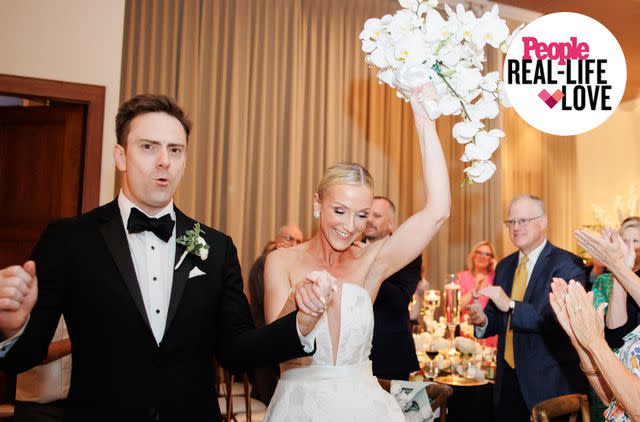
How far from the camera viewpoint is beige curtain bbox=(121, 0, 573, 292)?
19.7ft

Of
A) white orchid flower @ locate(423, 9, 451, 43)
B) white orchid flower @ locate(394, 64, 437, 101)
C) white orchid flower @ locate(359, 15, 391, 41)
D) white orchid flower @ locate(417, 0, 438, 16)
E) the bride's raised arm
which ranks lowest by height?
the bride's raised arm

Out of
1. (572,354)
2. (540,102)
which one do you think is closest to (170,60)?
(540,102)

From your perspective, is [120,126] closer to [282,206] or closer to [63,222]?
[63,222]

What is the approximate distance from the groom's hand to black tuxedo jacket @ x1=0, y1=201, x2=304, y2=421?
0.48ft

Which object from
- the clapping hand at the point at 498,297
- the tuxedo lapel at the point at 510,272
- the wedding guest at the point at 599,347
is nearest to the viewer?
the wedding guest at the point at 599,347

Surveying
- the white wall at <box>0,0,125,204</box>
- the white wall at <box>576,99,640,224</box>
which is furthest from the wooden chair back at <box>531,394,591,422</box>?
the white wall at <box>576,99,640,224</box>

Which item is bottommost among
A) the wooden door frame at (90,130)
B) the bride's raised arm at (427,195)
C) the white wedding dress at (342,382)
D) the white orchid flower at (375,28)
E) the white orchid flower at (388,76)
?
the white wedding dress at (342,382)

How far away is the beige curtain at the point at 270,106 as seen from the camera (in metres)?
6.01

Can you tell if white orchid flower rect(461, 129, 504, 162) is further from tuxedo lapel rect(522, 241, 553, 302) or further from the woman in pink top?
the woman in pink top

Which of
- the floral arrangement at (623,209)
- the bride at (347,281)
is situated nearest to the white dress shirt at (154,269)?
the bride at (347,281)

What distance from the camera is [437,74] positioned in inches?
79.0

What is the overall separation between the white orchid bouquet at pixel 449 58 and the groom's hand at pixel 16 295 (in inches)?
49.7

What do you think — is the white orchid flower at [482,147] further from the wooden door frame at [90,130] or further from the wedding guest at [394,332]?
the wooden door frame at [90,130]

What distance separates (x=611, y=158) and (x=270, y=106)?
654 cm
